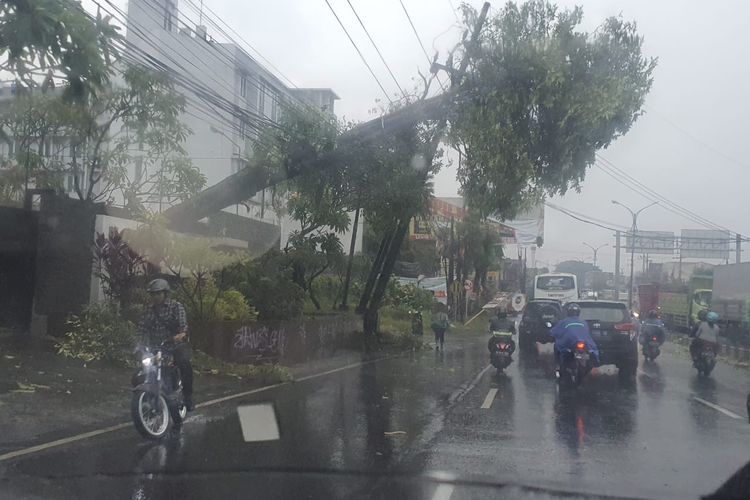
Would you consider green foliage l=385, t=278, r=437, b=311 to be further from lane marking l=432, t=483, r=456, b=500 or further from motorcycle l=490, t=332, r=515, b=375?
lane marking l=432, t=483, r=456, b=500

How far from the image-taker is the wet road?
6934 mm

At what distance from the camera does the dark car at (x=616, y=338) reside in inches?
698

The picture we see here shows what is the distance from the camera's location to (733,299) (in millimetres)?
32656

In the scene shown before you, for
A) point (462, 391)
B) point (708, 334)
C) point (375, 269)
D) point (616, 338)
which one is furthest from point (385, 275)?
point (462, 391)

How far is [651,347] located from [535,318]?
15.8ft

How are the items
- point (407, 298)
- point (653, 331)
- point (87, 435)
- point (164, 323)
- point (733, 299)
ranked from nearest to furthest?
point (87, 435) → point (164, 323) → point (653, 331) → point (733, 299) → point (407, 298)

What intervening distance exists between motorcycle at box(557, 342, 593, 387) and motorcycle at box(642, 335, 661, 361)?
8.85 meters

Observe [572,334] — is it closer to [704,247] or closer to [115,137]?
[115,137]

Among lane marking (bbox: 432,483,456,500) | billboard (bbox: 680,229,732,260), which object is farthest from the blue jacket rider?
billboard (bbox: 680,229,732,260)

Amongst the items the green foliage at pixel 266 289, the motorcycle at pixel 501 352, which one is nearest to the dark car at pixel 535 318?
the motorcycle at pixel 501 352

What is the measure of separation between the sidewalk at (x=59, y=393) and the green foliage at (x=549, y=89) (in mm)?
7457

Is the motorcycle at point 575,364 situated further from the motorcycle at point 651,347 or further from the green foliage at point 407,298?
the green foliage at point 407,298

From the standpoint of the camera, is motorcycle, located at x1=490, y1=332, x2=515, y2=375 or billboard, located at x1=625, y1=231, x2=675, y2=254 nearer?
motorcycle, located at x1=490, y1=332, x2=515, y2=375

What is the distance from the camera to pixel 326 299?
28.7m
